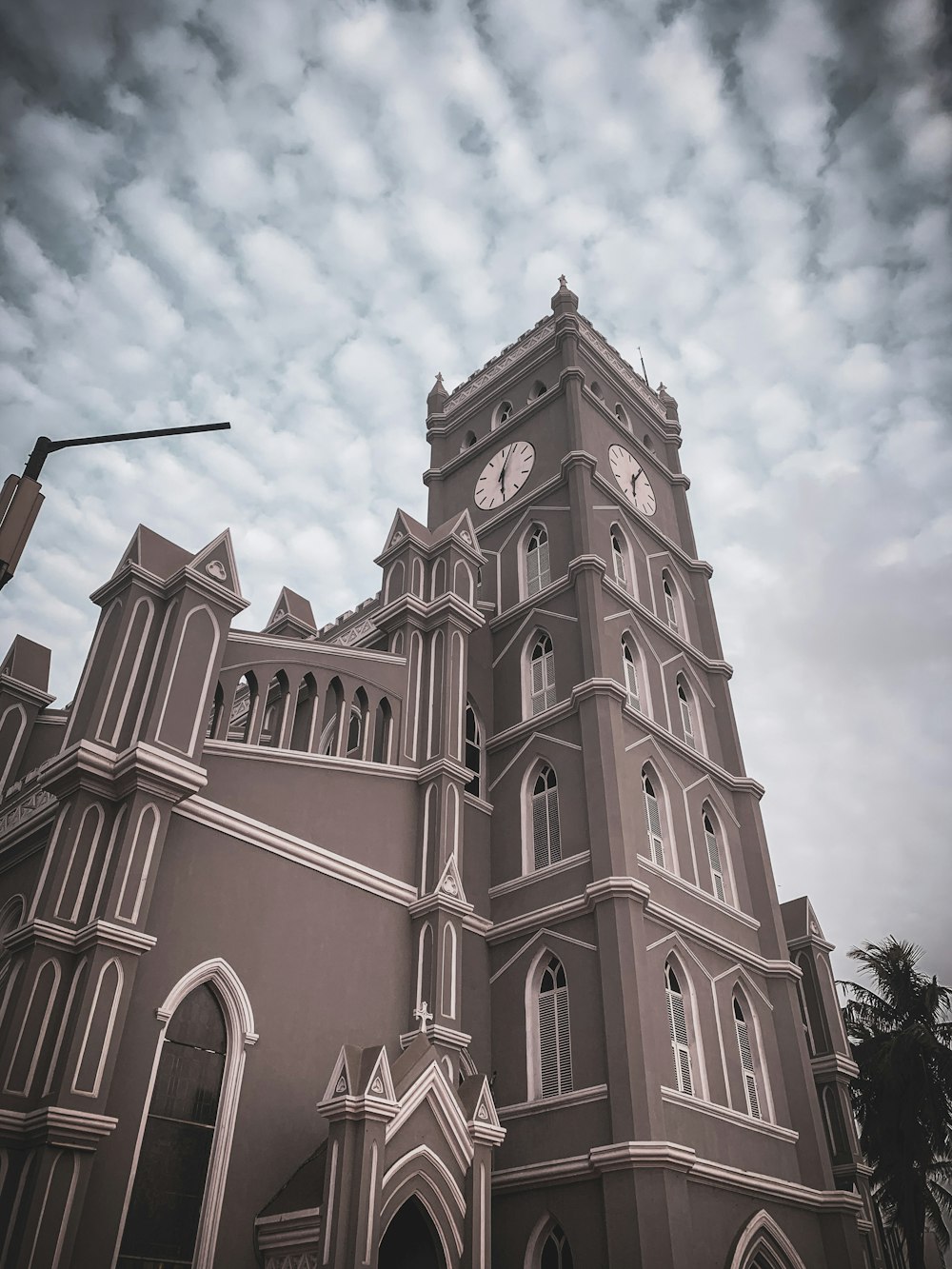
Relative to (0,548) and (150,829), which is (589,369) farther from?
(0,548)

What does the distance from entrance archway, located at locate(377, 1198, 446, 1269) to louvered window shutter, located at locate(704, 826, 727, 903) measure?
918cm

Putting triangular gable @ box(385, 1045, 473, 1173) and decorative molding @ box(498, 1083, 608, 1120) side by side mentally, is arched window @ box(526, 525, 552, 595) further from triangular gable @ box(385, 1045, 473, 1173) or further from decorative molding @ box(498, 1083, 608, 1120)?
triangular gable @ box(385, 1045, 473, 1173)

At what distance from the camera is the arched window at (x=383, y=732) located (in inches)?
734

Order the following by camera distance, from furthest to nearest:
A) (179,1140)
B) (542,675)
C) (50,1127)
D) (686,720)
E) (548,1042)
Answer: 1. (686,720)
2. (542,675)
3. (548,1042)
4. (179,1140)
5. (50,1127)

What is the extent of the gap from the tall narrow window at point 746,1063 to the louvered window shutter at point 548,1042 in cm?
372

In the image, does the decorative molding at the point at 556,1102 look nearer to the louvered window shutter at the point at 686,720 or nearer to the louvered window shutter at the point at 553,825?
the louvered window shutter at the point at 553,825

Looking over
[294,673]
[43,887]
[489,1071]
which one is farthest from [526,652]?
[43,887]

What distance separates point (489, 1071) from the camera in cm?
1731

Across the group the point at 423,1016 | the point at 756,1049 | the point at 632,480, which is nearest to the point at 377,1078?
the point at 423,1016

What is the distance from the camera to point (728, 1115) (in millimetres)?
17031

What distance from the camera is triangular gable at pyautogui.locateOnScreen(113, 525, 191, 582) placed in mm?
15477

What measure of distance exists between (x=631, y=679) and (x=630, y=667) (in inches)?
12.6

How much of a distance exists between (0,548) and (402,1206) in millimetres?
10782

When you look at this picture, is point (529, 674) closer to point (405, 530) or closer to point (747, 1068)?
point (405, 530)
